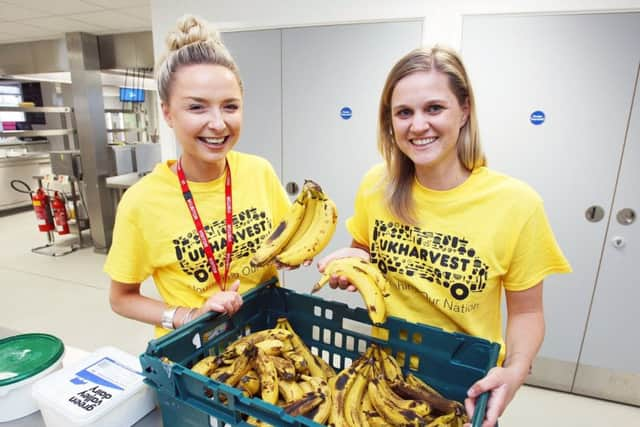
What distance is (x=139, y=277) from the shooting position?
108 centimetres

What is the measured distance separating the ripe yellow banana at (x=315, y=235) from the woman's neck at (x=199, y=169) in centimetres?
33

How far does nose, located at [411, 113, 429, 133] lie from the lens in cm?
92

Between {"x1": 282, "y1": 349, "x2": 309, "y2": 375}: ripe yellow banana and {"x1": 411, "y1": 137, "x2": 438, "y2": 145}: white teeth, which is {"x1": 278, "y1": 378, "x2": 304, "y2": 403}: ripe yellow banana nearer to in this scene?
{"x1": 282, "y1": 349, "x2": 309, "y2": 375}: ripe yellow banana

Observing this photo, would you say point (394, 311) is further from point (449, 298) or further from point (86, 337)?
point (86, 337)

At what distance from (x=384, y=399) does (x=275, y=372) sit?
242mm

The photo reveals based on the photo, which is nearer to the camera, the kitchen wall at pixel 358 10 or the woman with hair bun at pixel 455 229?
the woman with hair bun at pixel 455 229

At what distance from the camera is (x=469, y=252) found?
0.95 meters

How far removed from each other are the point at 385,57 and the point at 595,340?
85.4 inches

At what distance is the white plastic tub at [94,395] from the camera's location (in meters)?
0.81

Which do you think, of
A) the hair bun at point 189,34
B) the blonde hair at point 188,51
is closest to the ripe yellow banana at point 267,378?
the blonde hair at point 188,51

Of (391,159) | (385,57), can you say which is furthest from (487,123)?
(391,159)

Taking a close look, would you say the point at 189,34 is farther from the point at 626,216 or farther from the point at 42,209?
the point at 42,209

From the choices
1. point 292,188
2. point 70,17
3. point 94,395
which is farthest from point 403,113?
point 70,17

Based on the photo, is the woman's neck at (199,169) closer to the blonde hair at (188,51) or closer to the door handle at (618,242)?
the blonde hair at (188,51)
